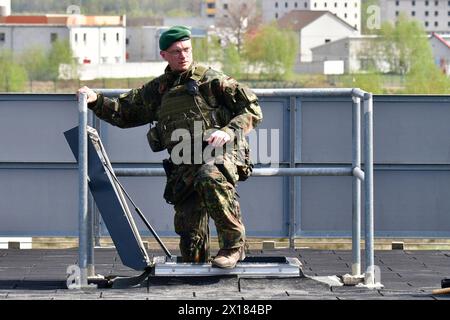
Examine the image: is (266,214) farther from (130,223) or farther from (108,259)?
(130,223)

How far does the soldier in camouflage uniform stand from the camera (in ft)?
32.0

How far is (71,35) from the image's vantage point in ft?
497

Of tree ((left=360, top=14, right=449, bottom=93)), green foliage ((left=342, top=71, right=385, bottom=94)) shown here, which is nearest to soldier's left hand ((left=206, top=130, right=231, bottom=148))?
green foliage ((left=342, top=71, right=385, bottom=94))

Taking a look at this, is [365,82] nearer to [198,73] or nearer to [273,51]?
[273,51]

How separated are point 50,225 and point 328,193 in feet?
7.86

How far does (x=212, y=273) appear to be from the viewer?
32.2 feet

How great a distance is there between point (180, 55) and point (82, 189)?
3.23ft

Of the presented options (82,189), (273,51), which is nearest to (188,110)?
(82,189)

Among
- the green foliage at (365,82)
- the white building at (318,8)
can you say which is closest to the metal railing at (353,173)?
the green foliage at (365,82)

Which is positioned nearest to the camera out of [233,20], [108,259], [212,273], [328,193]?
[212,273]

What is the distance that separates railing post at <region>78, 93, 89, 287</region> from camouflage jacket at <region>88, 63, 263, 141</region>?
291 millimetres

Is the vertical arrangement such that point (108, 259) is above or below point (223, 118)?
below

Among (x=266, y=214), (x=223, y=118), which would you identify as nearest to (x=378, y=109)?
(x=266, y=214)
